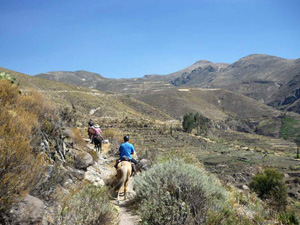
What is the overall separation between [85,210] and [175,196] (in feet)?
6.73

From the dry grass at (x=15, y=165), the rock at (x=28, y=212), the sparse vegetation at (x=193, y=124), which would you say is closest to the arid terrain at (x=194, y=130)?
the sparse vegetation at (x=193, y=124)

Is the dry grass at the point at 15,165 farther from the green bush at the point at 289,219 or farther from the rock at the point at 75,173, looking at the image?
the green bush at the point at 289,219

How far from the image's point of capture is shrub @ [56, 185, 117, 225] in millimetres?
3473

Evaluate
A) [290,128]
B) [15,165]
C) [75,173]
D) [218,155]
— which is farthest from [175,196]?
[290,128]

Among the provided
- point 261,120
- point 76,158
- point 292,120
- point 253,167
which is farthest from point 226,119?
point 76,158

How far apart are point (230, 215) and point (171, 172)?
1642 millimetres

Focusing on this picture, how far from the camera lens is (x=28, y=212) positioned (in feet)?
10.7

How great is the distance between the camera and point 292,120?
14475 centimetres

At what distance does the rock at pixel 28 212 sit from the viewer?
10.4 feet

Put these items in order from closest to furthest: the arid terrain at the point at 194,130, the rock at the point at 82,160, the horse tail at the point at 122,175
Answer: the horse tail at the point at 122,175 < the rock at the point at 82,160 < the arid terrain at the point at 194,130

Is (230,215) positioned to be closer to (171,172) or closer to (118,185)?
(171,172)

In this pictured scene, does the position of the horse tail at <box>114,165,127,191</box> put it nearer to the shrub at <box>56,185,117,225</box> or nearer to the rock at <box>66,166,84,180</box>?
the rock at <box>66,166,84,180</box>

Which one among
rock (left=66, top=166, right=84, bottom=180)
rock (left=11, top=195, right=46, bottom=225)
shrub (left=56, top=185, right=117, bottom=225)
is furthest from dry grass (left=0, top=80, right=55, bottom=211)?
rock (left=66, top=166, right=84, bottom=180)

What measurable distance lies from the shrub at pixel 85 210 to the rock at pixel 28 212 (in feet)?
0.92
